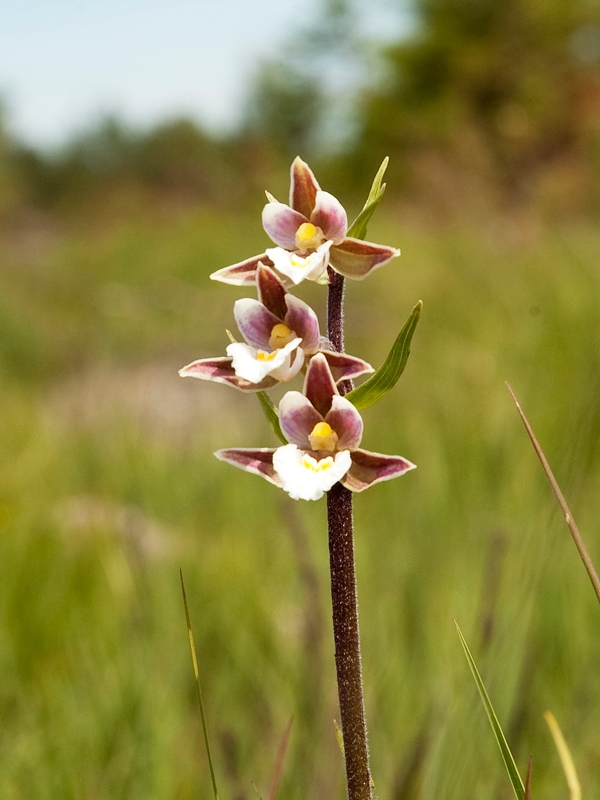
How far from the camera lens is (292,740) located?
89 cm

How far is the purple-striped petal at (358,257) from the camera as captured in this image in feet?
1.46

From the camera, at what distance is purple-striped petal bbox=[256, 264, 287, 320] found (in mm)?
450

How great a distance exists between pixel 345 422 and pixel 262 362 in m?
0.05

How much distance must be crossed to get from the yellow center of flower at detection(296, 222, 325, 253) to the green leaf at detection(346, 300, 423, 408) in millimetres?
84

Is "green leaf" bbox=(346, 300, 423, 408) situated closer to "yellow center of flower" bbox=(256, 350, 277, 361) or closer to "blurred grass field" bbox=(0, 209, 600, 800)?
"yellow center of flower" bbox=(256, 350, 277, 361)

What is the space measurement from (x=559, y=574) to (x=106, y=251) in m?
9.16

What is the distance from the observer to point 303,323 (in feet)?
1.44

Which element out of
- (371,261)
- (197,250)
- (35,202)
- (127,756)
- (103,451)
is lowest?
(127,756)

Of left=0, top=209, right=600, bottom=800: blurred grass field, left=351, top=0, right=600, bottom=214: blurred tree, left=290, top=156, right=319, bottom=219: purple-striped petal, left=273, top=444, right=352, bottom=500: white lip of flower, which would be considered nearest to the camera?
left=273, top=444, right=352, bottom=500: white lip of flower

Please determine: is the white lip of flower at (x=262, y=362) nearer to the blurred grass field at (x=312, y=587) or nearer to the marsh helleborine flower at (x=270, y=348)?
the marsh helleborine flower at (x=270, y=348)

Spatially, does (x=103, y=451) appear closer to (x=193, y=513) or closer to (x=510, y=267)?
(x=193, y=513)

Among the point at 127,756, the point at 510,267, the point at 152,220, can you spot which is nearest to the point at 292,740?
the point at 127,756

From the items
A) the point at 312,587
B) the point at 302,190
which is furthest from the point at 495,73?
the point at 302,190

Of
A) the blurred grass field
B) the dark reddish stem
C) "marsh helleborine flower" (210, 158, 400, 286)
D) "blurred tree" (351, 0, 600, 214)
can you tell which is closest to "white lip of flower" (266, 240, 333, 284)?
"marsh helleborine flower" (210, 158, 400, 286)
